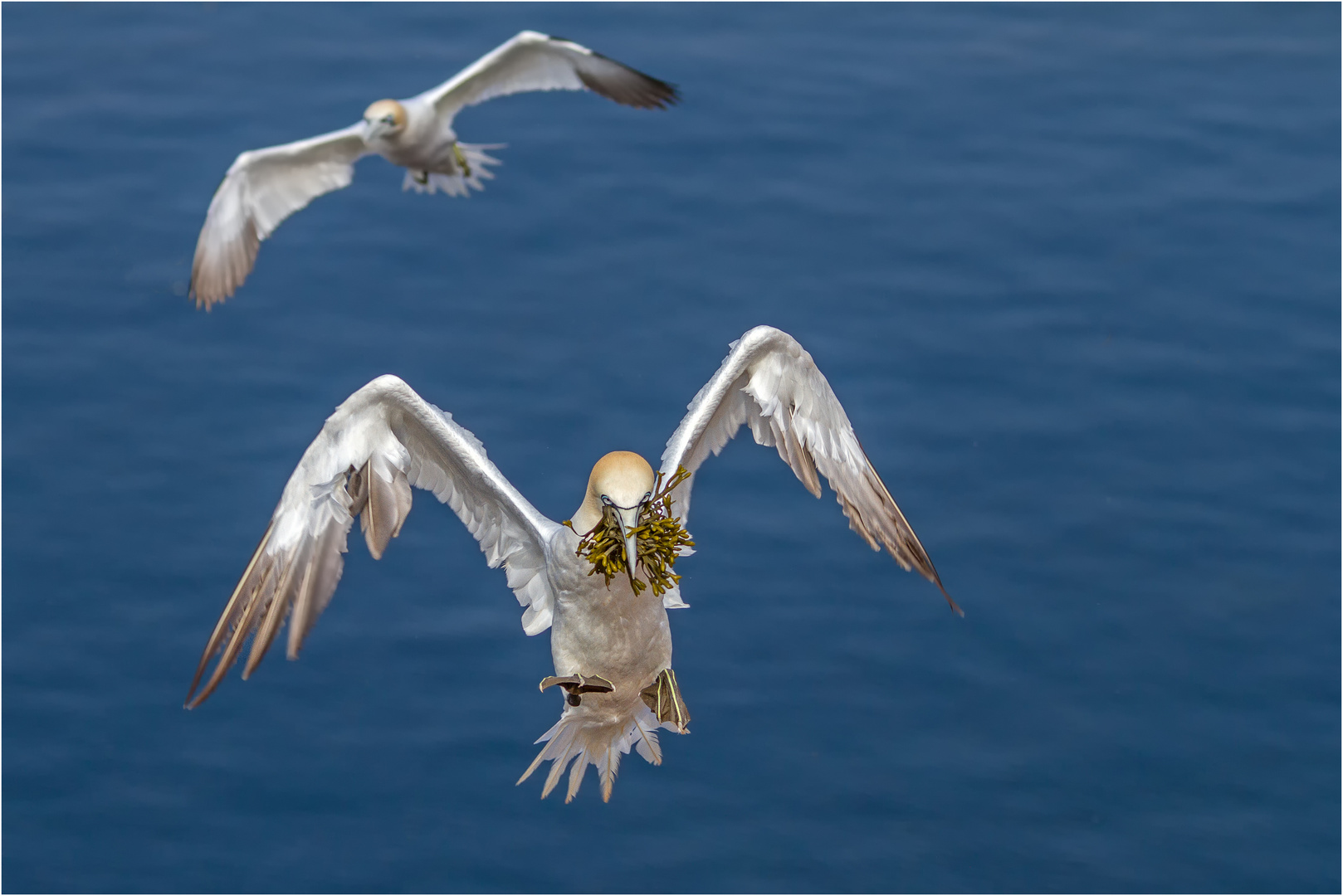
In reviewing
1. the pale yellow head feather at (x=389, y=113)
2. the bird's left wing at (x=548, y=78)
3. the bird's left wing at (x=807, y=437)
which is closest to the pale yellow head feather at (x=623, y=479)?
the bird's left wing at (x=807, y=437)

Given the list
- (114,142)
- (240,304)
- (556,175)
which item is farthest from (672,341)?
(114,142)

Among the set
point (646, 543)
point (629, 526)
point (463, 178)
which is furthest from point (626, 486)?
point (463, 178)

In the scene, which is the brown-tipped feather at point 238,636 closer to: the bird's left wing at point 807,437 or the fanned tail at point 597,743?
the fanned tail at point 597,743

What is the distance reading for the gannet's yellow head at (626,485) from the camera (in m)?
7.10

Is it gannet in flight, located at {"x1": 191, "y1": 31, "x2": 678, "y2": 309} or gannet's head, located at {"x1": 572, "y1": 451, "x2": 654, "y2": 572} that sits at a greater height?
gannet in flight, located at {"x1": 191, "y1": 31, "x2": 678, "y2": 309}

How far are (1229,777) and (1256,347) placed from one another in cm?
346

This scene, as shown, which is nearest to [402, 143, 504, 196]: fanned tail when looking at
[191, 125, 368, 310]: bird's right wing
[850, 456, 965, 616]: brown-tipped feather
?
[191, 125, 368, 310]: bird's right wing

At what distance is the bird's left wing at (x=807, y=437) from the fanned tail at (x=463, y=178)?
582cm

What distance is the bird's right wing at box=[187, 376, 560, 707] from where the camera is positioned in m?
7.58

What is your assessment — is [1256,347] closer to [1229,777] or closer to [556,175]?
[1229,777]

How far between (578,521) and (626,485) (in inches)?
19.9

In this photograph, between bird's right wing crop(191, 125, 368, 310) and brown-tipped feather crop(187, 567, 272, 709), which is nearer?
brown-tipped feather crop(187, 567, 272, 709)

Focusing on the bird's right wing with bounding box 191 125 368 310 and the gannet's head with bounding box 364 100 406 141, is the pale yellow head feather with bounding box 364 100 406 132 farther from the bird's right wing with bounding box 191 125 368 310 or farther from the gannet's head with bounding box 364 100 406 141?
the bird's right wing with bounding box 191 125 368 310

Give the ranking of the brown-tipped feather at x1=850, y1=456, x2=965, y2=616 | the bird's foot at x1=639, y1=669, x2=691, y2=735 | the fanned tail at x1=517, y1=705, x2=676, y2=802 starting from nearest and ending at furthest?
the bird's foot at x1=639, y1=669, x2=691, y2=735 < the fanned tail at x1=517, y1=705, x2=676, y2=802 < the brown-tipped feather at x1=850, y1=456, x2=965, y2=616
